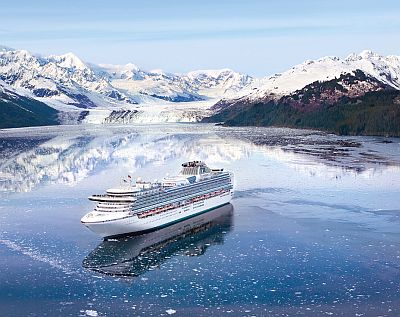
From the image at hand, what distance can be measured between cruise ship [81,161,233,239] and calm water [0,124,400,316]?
1.30 m

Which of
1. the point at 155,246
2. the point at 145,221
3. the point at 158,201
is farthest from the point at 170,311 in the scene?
the point at 158,201

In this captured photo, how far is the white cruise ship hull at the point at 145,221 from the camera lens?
51219 millimetres

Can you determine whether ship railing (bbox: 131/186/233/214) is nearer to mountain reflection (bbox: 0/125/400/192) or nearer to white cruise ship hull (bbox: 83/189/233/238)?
white cruise ship hull (bbox: 83/189/233/238)

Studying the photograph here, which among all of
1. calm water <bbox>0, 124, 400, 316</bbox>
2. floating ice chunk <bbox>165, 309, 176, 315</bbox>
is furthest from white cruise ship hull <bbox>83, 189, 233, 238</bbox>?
floating ice chunk <bbox>165, 309, 176, 315</bbox>

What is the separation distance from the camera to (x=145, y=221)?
54.2 m

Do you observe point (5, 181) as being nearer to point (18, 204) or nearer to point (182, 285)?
point (18, 204)

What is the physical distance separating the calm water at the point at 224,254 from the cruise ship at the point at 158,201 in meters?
1.30

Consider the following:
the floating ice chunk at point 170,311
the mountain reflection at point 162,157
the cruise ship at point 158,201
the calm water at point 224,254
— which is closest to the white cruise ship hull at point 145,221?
the cruise ship at point 158,201

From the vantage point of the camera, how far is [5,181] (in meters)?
85.1

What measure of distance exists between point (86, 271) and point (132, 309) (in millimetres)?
8212

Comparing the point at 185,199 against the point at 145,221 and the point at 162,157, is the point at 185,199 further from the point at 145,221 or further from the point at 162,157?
the point at 162,157

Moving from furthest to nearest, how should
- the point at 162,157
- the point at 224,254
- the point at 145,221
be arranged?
the point at 162,157 < the point at 145,221 < the point at 224,254

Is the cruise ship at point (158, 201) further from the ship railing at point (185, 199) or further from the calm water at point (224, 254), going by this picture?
the calm water at point (224, 254)

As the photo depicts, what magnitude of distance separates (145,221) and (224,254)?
9962mm
